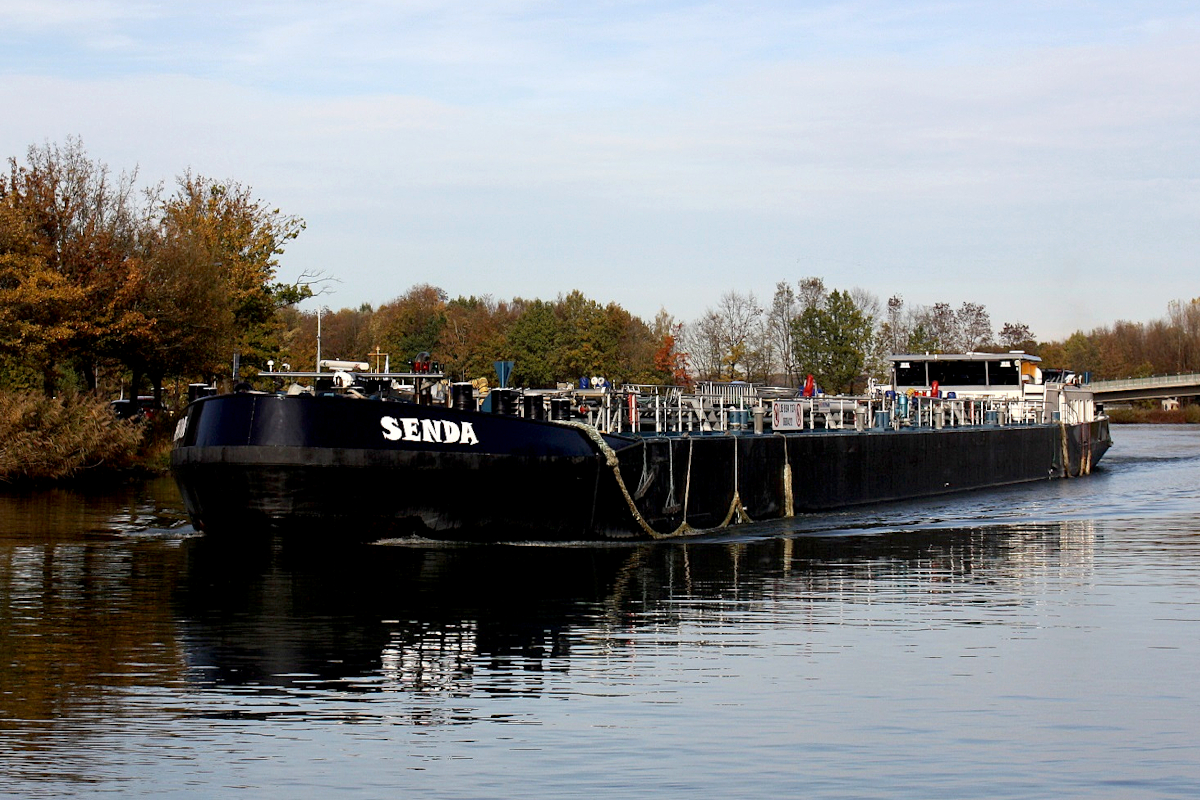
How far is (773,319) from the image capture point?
3772 inches

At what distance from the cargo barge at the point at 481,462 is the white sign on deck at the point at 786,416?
0.06 metres

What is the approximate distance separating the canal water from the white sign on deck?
9220 millimetres

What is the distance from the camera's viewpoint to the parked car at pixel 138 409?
47219mm

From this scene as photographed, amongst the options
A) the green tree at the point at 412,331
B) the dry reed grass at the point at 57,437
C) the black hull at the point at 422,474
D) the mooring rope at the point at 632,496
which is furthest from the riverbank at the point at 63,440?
the green tree at the point at 412,331

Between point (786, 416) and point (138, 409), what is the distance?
32.3 metres

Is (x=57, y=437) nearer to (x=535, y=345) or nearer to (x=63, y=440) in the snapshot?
(x=63, y=440)

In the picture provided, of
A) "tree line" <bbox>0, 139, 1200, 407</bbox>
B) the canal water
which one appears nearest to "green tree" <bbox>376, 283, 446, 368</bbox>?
"tree line" <bbox>0, 139, 1200, 407</bbox>

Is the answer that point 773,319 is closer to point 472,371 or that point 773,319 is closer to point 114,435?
point 472,371

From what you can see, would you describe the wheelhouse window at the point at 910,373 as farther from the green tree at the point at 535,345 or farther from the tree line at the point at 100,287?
the green tree at the point at 535,345

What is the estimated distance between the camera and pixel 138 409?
56.1 meters

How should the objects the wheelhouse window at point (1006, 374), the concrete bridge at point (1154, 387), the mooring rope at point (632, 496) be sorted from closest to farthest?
the mooring rope at point (632, 496)
the wheelhouse window at point (1006, 374)
the concrete bridge at point (1154, 387)

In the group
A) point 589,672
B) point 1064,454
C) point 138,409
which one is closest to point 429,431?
point 589,672

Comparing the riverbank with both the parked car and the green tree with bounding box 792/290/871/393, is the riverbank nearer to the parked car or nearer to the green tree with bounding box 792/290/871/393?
the parked car

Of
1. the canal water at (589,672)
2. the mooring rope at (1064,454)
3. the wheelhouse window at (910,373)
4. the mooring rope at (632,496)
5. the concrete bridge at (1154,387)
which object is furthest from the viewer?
the concrete bridge at (1154,387)
